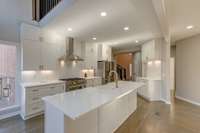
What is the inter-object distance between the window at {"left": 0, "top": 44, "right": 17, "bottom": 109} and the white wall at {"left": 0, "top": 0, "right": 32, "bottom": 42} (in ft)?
1.22

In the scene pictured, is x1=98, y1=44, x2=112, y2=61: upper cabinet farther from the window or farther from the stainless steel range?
the window

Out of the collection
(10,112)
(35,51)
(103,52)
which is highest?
(103,52)

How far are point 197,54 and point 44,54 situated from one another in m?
5.95

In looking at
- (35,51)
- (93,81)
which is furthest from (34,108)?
(93,81)

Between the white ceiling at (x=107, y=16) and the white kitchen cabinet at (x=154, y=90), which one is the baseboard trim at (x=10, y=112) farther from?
the white kitchen cabinet at (x=154, y=90)

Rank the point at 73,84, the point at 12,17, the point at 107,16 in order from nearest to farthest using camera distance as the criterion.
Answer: the point at 107,16 < the point at 12,17 < the point at 73,84

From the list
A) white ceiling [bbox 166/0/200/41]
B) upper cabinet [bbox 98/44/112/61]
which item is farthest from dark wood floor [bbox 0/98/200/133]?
upper cabinet [bbox 98/44/112/61]

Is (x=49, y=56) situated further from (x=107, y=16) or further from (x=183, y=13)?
(x=183, y=13)

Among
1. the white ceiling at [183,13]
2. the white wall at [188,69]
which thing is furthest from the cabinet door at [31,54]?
the white wall at [188,69]

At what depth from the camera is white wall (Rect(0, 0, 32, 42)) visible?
3896 mm

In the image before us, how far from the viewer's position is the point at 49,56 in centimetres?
491

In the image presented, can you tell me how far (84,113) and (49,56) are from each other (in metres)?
3.84

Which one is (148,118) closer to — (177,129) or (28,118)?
(177,129)

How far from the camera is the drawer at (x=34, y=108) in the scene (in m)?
3.82
